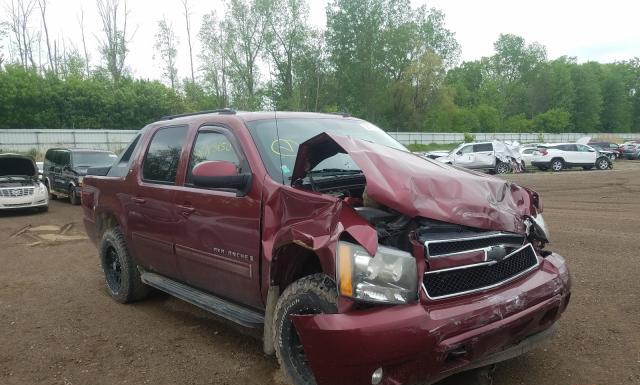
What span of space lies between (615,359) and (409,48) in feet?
205

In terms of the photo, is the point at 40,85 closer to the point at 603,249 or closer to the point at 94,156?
the point at 94,156

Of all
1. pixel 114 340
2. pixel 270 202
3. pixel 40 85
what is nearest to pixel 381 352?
pixel 270 202

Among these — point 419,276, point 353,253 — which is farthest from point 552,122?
point 353,253

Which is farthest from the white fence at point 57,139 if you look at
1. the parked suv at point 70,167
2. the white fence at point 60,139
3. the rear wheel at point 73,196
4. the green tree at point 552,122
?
the green tree at point 552,122

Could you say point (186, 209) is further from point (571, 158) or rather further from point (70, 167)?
point (571, 158)

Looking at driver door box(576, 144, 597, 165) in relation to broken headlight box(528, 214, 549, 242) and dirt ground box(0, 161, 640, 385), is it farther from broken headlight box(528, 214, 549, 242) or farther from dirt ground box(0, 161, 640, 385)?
broken headlight box(528, 214, 549, 242)

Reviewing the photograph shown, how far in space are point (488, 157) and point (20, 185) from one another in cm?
2195

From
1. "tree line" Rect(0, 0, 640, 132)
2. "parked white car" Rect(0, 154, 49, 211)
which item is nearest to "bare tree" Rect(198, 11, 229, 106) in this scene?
"tree line" Rect(0, 0, 640, 132)

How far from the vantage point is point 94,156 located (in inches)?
639

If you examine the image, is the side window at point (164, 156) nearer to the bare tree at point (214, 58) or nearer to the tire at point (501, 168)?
the tire at point (501, 168)

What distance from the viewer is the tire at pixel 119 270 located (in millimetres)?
5234

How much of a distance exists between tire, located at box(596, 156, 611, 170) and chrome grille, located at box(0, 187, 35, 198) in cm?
2910

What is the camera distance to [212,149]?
411 centimetres

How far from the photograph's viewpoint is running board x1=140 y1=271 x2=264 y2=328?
3.53 meters
